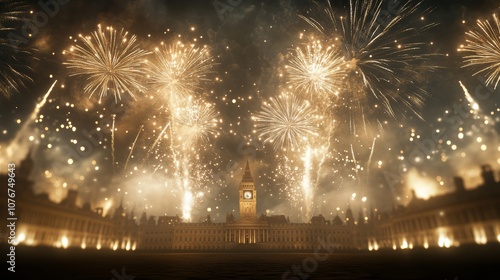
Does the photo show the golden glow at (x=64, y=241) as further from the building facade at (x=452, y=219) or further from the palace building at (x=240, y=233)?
the palace building at (x=240, y=233)

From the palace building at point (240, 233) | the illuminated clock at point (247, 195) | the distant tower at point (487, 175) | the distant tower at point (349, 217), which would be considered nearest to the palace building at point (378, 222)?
the distant tower at point (487, 175)

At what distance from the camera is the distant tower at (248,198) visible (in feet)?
474

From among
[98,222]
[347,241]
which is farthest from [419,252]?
[347,241]

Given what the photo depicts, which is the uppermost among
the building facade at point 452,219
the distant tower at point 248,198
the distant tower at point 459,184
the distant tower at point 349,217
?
the distant tower at point 248,198

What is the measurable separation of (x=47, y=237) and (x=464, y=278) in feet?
153

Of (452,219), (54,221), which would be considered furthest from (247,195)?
(452,219)

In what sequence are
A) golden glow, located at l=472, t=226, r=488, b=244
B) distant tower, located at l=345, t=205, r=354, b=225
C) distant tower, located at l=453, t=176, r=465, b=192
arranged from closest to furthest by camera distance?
golden glow, located at l=472, t=226, r=488, b=244
distant tower, located at l=453, t=176, r=465, b=192
distant tower, located at l=345, t=205, r=354, b=225

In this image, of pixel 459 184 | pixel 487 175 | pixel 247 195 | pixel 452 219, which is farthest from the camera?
pixel 247 195

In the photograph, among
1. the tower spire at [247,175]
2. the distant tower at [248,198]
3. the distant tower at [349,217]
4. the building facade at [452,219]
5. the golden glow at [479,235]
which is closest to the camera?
the golden glow at [479,235]

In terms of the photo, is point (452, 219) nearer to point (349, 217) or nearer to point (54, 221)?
point (54, 221)

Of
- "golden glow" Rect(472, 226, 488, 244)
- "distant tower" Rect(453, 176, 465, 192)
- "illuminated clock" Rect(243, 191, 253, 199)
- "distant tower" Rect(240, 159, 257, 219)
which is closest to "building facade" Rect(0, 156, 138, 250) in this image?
"golden glow" Rect(472, 226, 488, 244)

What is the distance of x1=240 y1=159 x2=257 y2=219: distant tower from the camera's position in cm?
14450

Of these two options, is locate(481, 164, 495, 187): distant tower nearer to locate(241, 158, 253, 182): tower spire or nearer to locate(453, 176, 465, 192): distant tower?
locate(453, 176, 465, 192): distant tower

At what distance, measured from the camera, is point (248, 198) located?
147 metres
